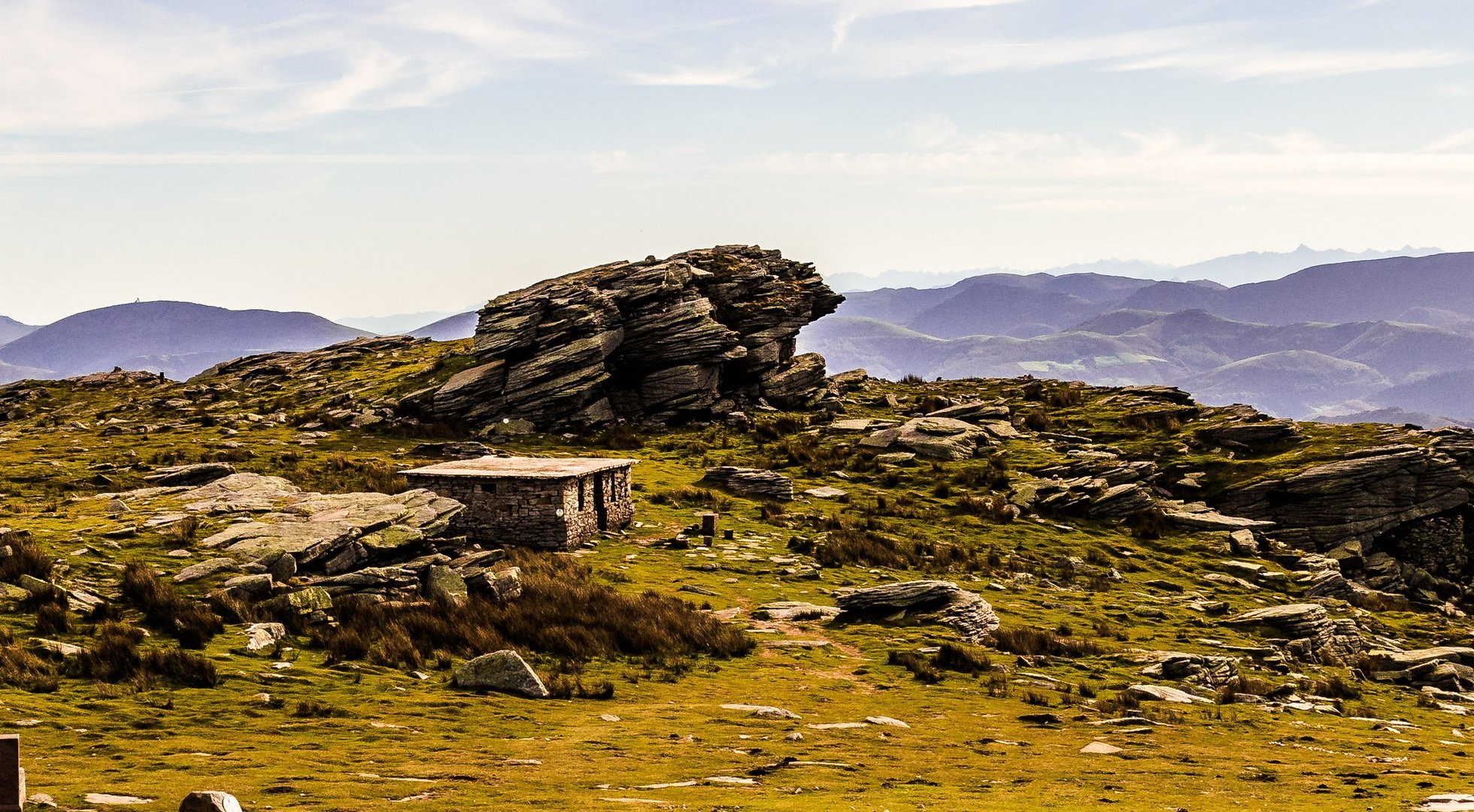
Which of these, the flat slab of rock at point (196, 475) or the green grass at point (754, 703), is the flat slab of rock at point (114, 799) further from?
the flat slab of rock at point (196, 475)

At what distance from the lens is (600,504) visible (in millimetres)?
38188

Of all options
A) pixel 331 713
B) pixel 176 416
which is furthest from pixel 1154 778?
pixel 176 416

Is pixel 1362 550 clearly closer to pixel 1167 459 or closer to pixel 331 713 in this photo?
pixel 1167 459

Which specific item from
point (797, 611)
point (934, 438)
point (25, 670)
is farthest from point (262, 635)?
point (934, 438)

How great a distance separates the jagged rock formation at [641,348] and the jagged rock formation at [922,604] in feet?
113

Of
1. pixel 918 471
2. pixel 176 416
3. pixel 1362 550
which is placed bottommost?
pixel 1362 550

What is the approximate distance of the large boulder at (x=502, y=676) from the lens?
20.6 metres

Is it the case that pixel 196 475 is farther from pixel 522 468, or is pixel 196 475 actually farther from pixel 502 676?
pixel 502 676

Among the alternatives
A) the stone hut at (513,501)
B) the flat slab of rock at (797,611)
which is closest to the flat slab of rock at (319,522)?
the stone hut at (513,501)

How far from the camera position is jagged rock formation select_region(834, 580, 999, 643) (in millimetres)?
29312

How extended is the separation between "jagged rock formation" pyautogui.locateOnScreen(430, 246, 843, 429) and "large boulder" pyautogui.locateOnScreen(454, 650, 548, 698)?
131ft

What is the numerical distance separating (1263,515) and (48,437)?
66079mm

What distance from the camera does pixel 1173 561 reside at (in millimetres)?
41438

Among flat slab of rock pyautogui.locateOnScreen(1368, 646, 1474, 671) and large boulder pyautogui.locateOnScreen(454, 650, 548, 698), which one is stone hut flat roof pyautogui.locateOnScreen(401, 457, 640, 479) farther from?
flat slab of rock pyautogui.locateOnScreen(1368, 646, 1474, 671)
